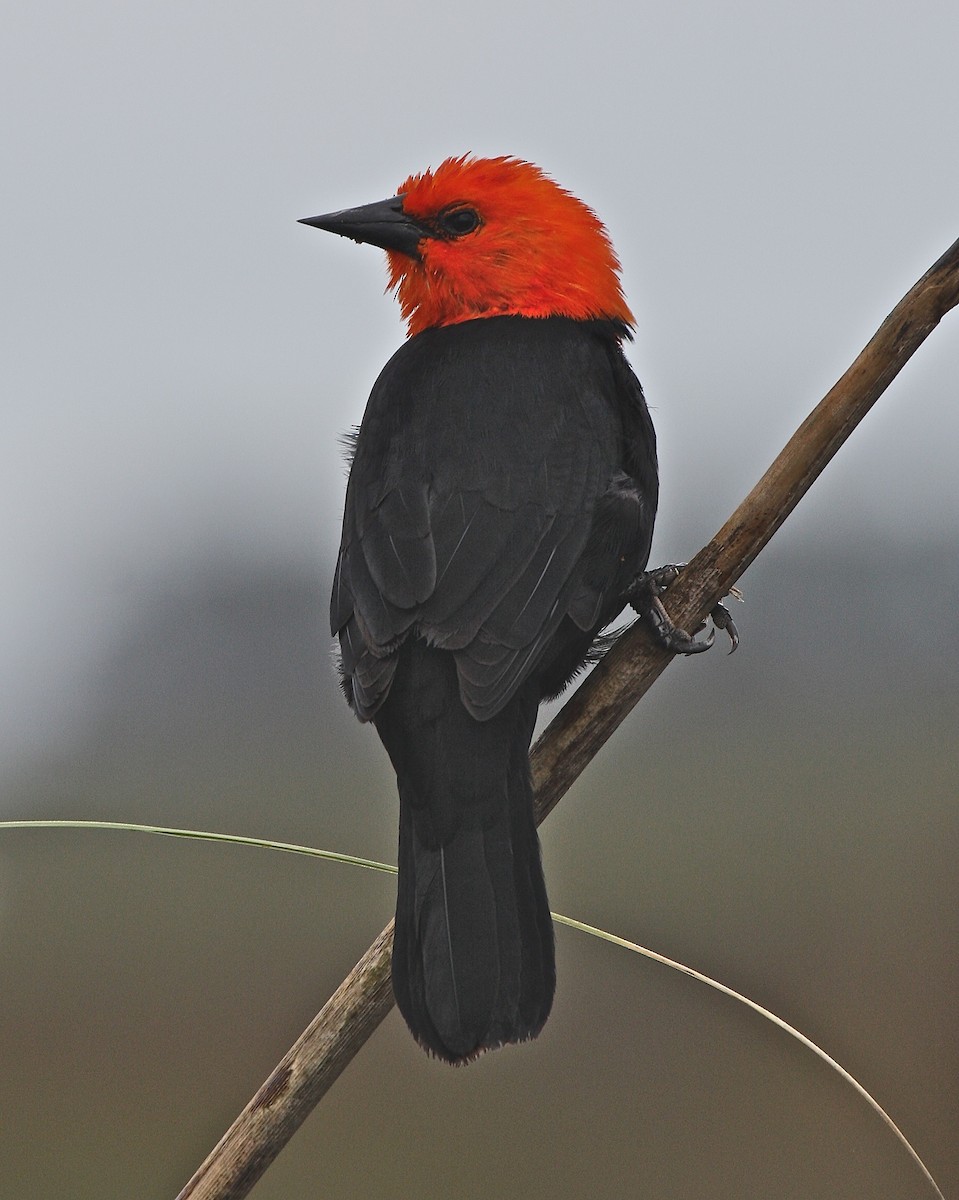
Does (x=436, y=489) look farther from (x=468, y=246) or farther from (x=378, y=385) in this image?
(x=468, y=246)

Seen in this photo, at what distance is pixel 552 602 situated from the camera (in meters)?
2.16

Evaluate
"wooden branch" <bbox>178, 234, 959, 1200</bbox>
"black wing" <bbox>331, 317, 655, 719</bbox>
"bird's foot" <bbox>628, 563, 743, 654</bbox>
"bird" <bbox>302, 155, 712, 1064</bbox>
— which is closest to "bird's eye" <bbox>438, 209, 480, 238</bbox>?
"bird" <bbox>302, 155, 712, 1064</bbox>

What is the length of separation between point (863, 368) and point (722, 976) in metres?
0.98

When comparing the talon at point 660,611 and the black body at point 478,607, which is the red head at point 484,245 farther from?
the talon at point 660,611

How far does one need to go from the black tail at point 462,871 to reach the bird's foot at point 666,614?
264 millimetres

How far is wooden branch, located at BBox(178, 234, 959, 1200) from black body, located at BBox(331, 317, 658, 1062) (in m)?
0.07

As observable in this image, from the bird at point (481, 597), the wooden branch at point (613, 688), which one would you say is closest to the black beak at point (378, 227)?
the bird at point (481, 597)

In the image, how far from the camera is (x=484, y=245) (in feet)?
9.45

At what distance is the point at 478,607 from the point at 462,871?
0.45m

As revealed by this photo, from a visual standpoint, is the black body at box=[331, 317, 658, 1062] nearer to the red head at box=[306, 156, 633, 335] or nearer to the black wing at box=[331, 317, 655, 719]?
the black wing at box=[331, 317, 655, 719]

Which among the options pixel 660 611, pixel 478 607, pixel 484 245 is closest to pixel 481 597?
pixel 478 607

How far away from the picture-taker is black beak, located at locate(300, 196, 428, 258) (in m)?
2.86

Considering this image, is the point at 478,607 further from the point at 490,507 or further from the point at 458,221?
the point at 458,221

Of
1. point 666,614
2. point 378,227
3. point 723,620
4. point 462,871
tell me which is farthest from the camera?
point 378,227
